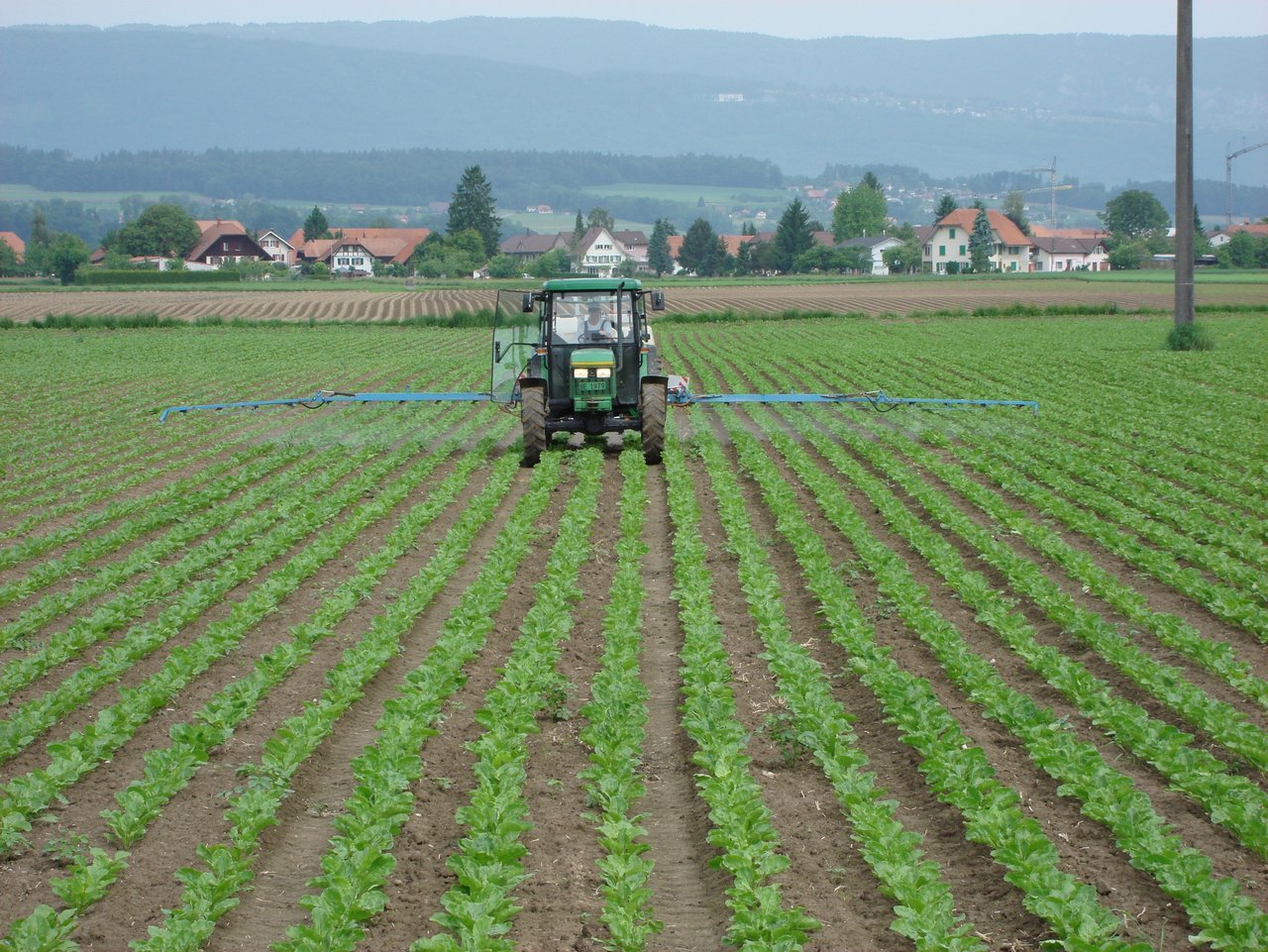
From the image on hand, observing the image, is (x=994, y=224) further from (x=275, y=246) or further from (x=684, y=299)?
(x=684, y=299)

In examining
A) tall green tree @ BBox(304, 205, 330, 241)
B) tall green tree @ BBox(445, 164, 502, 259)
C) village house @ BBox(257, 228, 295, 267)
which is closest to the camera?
tall green tree @ BBox(445, 164, 502, 259)

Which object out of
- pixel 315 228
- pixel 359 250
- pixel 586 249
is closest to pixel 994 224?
pixel 586 249

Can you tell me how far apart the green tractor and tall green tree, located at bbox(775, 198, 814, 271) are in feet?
340

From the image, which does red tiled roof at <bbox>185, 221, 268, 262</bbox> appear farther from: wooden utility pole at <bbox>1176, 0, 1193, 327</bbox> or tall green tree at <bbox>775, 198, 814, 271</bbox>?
wooden utility pole at <bbox>1176, 0, 1193, 327</bbox>

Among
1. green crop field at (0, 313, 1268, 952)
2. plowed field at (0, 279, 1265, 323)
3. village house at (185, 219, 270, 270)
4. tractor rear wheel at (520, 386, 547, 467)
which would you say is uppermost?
village house at (185, 219, 270, 270)

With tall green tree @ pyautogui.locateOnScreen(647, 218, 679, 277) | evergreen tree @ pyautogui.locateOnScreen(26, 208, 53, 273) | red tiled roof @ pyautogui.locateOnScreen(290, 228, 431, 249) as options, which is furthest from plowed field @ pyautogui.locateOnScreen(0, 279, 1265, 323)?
red tiled roof @ pyautogui.locateOnScreen(290, 228, 431, 249)

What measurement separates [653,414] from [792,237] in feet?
350

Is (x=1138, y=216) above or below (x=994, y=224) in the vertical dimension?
above

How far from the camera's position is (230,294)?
256ft

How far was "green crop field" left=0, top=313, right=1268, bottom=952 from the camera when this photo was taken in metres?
5.27

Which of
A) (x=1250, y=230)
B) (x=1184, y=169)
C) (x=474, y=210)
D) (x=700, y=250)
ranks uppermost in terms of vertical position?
(x=474, y=210)

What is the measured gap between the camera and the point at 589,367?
16.1 metres

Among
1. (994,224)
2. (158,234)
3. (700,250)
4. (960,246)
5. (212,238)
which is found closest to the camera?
(158,234)

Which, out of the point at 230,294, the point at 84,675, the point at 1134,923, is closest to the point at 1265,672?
the point at 1134,923
